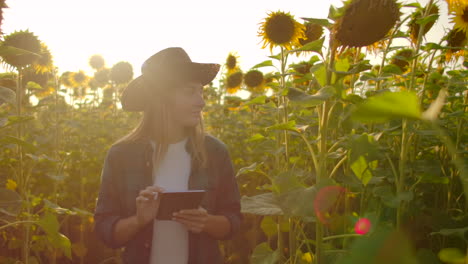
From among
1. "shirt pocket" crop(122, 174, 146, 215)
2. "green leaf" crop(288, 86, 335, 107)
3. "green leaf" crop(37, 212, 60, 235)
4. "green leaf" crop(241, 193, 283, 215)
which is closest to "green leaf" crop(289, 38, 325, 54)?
"green leaf" crop(288, 86, 335, 107)

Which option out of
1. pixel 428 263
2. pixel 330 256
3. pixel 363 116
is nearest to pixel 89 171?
pixel 330 256

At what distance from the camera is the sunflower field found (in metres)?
1.15

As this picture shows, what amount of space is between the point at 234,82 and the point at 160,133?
3.54 metres

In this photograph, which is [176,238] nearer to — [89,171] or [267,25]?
[267,25]

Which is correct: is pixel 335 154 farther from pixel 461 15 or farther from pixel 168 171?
pixel 461 15

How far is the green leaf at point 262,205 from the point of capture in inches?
50.0

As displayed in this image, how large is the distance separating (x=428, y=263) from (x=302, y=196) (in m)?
0.79

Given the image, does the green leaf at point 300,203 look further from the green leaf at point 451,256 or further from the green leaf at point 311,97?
the green leaf at point 451,256

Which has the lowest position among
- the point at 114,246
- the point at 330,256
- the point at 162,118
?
the point at 114,246

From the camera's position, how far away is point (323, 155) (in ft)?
4.44

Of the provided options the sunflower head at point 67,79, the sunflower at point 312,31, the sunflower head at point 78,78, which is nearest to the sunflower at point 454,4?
the sunflower at point 312,31

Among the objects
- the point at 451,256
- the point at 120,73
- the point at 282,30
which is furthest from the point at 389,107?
Answer: the point at 120,73

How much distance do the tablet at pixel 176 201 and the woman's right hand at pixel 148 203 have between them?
0.10 ft

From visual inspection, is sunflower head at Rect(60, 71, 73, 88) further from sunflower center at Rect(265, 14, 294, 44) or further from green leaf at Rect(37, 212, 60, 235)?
green leaf at Rect(37, 212, 60, 235)
